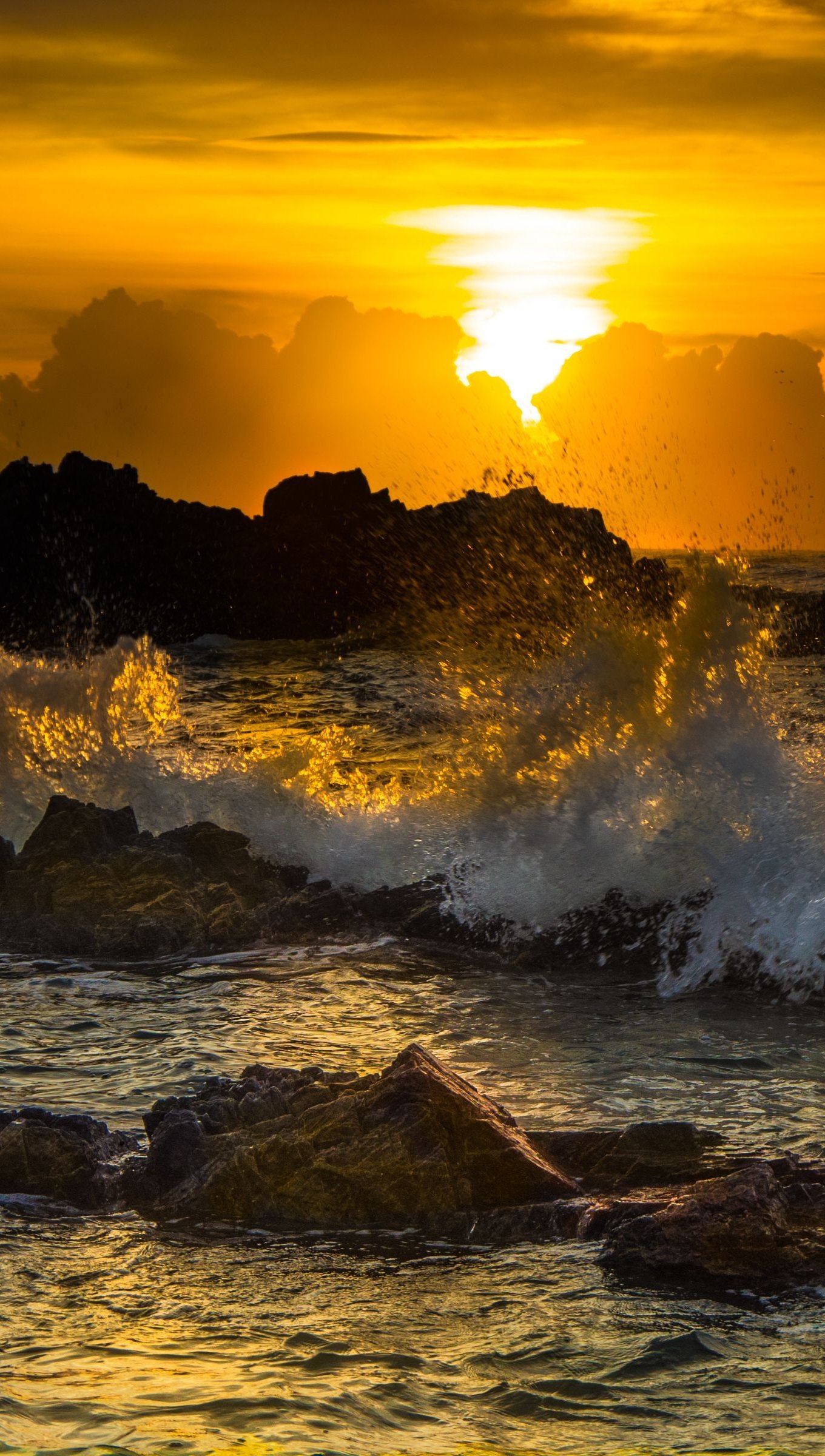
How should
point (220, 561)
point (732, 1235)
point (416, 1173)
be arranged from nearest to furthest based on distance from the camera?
1. point (732, 1235)
2. point (416, 1173)
3. point (220, 561)

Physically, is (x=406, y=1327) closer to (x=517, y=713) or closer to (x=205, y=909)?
(x=205, y=909)

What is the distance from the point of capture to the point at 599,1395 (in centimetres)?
476

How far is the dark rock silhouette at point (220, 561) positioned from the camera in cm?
5525

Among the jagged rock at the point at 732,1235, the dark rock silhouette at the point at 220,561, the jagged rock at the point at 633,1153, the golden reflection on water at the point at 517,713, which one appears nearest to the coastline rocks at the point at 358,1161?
the jagged rock at the point at 633,1153

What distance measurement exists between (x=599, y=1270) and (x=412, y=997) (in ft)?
14.7

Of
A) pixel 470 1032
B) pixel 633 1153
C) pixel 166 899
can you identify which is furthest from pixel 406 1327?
pixel 166 899

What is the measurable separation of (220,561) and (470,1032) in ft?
162

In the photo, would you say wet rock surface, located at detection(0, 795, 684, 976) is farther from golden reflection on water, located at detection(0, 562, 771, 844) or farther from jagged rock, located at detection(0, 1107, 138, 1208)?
jagged rock, located at detection(0, 1107, 138, 1208)

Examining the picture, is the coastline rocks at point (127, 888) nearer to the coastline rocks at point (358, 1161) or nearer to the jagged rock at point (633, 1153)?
the coastline rocks at point (358, 1161)

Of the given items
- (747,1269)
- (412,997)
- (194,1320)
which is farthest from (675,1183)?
(412,997)

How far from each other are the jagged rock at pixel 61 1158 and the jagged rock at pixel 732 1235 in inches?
77.3

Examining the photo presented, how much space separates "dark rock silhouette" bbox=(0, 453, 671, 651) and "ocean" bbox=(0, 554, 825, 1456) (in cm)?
3448

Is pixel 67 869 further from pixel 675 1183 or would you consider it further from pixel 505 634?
pixel 505 634

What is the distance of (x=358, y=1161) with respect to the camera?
247 inches
